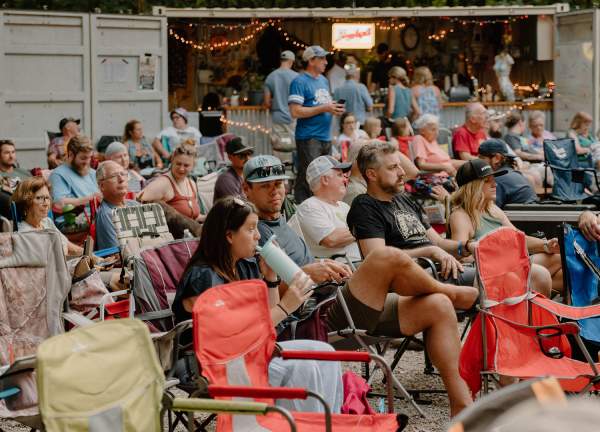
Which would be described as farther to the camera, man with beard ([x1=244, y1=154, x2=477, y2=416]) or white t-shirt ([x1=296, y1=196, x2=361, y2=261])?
white t-shirt ([x1=296, y1=196, x2=361, y2=261])

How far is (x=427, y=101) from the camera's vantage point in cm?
1554

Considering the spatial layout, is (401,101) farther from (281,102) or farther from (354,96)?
(281,102)

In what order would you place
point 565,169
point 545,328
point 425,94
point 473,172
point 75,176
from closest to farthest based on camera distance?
point 545,328
point 473,172
point 75,176
point 565,169
point 425,94

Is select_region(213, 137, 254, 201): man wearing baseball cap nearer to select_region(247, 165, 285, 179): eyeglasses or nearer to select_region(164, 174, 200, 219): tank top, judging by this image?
select_region(164, 174, 200, 219): tank top

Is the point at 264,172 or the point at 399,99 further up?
the point at 399,99

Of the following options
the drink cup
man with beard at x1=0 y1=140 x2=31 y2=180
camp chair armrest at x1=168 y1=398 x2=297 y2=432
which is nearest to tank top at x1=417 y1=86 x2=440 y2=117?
man with beard at x1=0 y1=140 x2=31 y2=180

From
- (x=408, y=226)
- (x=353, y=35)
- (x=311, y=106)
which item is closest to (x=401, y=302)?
(x=408, y=226)

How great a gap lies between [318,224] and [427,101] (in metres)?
8.94

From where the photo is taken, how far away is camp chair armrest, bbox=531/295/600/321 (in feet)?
18.6

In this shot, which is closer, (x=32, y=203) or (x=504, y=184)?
(x=32, y=203)

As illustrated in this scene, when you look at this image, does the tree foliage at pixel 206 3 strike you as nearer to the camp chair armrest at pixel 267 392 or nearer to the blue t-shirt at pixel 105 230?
the blue t-shirt at pixel 105 230

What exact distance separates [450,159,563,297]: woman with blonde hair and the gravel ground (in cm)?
81

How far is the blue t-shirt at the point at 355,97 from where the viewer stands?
48.0ft

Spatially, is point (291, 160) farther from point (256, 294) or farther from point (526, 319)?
point (256, 294)
